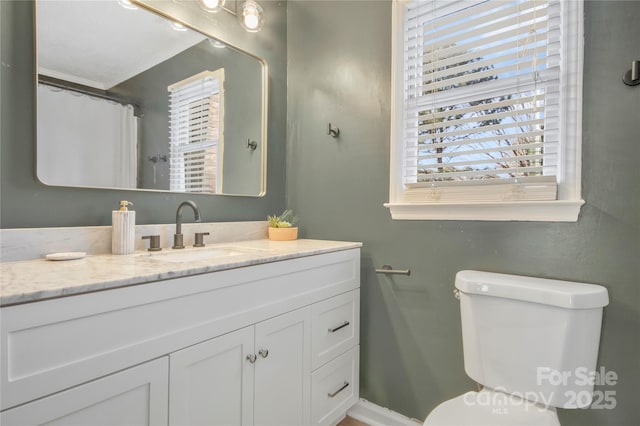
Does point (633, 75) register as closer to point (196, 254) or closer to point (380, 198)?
point (380, 198)

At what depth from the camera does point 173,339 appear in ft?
2.96

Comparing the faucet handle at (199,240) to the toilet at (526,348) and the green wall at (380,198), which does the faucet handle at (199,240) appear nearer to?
the green wall at (380,198)

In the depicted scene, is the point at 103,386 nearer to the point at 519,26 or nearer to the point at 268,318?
the point at 268,318

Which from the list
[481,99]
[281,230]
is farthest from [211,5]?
[481,99]

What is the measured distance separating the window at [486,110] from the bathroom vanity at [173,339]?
1.99ft

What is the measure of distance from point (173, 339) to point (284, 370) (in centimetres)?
49

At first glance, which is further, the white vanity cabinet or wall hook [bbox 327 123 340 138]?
wall hook [bbox 327 123 340 138]

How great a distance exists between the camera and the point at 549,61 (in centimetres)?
127

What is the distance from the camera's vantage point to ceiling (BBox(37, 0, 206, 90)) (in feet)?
3.82

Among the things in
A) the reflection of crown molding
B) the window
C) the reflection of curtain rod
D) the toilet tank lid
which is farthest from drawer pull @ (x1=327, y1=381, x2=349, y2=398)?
the reflection of crown molding

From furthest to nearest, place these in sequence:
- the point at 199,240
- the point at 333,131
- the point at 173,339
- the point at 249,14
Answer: the point at 333,131 → the point at 249,14 → the point at 199,240 → the point at 173,339

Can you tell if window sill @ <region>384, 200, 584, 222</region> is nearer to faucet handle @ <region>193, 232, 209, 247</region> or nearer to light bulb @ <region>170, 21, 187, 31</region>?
faucet handle @ <region>193, 232, 209, 247</region>

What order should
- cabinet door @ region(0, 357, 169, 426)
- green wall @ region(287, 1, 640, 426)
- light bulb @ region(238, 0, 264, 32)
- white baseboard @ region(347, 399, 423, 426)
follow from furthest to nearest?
1. light bulb @ region(238, 0, 264, 32)
2. white baseboard @ region(347, 399, 423, 426)
3. green wall @ region(287, 1, 640, 426)
4. cabinet door @ region(0, 357, 169, 426)

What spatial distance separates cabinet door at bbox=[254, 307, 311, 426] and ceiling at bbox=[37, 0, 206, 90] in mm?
1142
